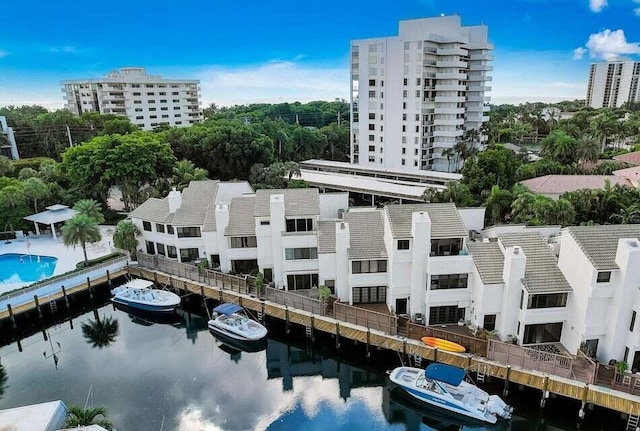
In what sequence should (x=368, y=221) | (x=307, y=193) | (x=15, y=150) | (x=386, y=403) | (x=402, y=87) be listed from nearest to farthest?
(x=386, y=403) → (x=368, y=221) → (x=307, y=193) → (x=402, y=87) → (x=15, y=150)

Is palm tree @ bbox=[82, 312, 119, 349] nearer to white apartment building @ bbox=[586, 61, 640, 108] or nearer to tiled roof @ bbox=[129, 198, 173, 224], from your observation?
tiled roof @ bbox=[129, 198, 173, 224]

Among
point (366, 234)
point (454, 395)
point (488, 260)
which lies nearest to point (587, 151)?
point (488, 260)

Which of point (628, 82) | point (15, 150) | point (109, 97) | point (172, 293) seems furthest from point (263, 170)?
point (628, 82)

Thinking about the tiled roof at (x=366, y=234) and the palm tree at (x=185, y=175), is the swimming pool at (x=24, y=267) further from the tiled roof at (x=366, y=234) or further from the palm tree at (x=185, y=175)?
the tiled roof at (x=366, y=234)

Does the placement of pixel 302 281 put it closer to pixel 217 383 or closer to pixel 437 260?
pixel 217 383

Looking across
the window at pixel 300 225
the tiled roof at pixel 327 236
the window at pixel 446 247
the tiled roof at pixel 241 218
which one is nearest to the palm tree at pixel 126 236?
the tiled roof at pixel 241 218

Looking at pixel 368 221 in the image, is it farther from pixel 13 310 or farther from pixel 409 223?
pixel 13 310

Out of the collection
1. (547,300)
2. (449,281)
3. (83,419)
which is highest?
(449,281)
